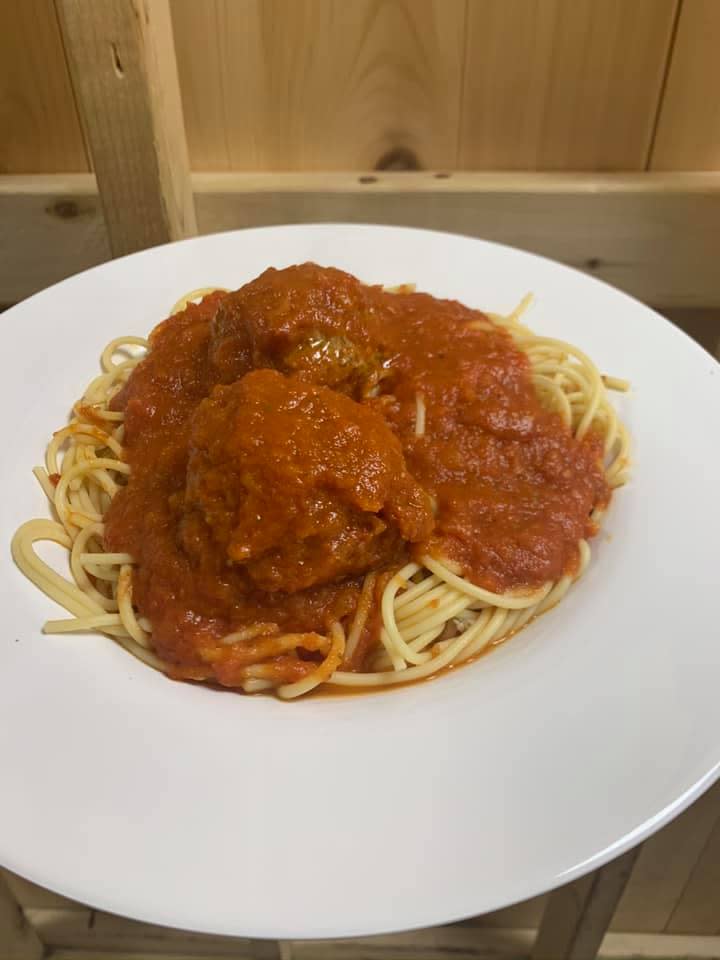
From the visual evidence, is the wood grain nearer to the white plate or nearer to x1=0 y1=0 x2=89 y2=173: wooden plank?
the white plate

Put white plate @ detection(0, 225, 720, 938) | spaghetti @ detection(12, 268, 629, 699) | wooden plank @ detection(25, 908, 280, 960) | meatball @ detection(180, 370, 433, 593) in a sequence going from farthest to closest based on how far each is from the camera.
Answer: wooden plank @ detection(25, 908, 280, 960), spaghetti @ detection(12, 268, 629, 699), meatball @ detection(180, 370, 433, 593), white plate @ detection(0, 225, 720, 938)

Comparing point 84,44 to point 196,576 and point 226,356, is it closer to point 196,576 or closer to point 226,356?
point 226,356

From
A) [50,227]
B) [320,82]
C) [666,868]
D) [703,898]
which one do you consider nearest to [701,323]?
[320,82]

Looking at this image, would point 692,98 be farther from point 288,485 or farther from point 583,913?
point 583,913

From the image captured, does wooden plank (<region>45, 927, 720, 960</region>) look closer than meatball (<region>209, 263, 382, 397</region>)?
No

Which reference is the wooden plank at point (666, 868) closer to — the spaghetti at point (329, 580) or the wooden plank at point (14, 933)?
the spaghetti at point (329, 580)

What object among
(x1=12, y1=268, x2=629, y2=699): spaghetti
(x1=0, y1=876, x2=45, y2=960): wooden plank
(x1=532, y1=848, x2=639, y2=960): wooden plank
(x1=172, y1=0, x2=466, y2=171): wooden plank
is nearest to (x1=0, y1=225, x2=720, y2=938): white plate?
(x1=12, y1=268, x2=629, y2=699): spaghetti
